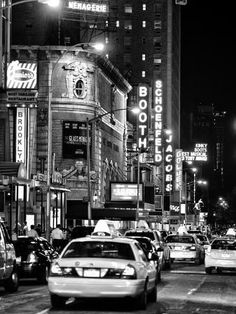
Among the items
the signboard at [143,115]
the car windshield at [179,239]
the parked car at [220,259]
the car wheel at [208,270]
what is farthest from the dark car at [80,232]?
the signboard at [143,115]

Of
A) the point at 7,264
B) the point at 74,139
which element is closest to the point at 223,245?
the point at 7,264

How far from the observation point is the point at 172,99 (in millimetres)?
153125

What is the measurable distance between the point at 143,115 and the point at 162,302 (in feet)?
230

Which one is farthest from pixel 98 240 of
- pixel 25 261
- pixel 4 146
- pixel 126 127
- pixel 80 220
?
pixel 126 127

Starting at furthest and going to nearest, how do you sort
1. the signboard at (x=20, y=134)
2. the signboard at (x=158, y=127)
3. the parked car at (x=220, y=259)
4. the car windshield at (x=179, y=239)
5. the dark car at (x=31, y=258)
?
the signboard at (x=158, y=127)
the signboard at (x=20, y=134)
the car windshield at (x=179, y=239)
the parked car at (x=220, y=259)
the dark car at (x=31, y=258)

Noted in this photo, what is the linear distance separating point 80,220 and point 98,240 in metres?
55.2

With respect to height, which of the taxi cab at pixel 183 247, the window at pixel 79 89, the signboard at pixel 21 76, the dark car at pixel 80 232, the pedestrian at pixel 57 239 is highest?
the window at pixel 79 89

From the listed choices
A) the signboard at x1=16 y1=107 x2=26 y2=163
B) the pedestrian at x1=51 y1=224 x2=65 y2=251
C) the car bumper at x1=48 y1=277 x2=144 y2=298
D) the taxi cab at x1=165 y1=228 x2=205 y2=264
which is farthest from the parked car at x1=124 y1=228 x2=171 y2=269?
the signboard at x1=16 y1=107 x2=26 y2=163

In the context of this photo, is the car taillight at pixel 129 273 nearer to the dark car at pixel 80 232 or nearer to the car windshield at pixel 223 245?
the car windshield at pixel 223 245

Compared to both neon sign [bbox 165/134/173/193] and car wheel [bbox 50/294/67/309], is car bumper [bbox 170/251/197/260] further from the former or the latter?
neon sign [bbox 165/134/173/193]

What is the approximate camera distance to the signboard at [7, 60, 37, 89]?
50.7 metres

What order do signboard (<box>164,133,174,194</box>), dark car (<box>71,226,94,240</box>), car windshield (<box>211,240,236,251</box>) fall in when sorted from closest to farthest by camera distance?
car windshield (<box>211,240,236,251</box>), dark car (<box>71,226,94,240</box>), signboard (<box>164,133,174,194</box>)

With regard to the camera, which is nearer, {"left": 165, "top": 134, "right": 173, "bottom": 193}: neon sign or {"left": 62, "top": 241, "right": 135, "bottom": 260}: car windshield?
{"left": 62, "top": 241, "right": 135, "bottom": 260}: car windshield

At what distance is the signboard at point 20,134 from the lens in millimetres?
54969
